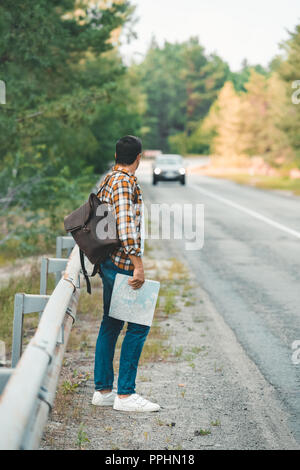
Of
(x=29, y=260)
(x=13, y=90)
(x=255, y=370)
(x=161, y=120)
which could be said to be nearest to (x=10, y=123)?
(x=13, y=90)

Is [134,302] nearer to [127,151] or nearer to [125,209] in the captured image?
[125,209]

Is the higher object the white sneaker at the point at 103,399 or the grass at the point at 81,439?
the grass at the point at 81,439

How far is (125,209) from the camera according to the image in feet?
15.7

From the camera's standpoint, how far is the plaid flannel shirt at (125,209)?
188 inches

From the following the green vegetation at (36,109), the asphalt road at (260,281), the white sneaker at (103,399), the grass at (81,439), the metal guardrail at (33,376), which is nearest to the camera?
the metal guardrail at (33,376)

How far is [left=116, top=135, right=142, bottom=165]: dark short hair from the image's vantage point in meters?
4.97

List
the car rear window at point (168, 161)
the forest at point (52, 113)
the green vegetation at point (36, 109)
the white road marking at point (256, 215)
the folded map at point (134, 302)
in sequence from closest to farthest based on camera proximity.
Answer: the folded map at point (134, 302) → the green vegetation at point (36, 109) → the forest at point (52, 113) → the white road marking at point (256, 215) → the car rear window at point (168, 161)

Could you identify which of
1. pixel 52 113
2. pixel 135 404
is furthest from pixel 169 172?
pixel 135 404

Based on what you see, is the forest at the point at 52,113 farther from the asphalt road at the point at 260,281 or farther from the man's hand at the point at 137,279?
the man's hand at the point at 137,279

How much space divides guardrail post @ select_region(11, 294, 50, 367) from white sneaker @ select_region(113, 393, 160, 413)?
80 cm

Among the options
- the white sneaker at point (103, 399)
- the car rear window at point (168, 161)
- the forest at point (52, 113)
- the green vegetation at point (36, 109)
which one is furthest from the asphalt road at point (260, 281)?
the car rear window at point (168, 161)

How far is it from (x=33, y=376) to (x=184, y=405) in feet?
7.61

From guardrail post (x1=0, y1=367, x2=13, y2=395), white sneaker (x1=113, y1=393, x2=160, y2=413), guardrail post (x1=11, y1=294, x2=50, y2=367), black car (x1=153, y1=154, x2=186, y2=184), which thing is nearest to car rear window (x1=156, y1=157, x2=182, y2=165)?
black car (x1=153, y1=154, x2=186, y2=184)
